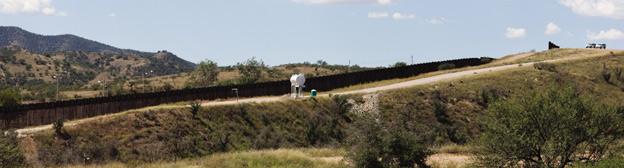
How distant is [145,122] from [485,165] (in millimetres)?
33850

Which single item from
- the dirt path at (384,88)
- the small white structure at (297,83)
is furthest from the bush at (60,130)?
the small white structure at (297,83)

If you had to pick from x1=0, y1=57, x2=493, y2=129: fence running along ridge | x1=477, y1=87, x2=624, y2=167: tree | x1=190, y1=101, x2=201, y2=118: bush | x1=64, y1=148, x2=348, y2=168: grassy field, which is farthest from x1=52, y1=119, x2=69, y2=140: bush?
x1=477, y1=87, x2=624, y2=167: tree

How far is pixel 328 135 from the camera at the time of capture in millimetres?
63812

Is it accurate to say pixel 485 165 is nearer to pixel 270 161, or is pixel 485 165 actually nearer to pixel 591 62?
pixel 270 161

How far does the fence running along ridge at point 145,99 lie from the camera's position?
191ft

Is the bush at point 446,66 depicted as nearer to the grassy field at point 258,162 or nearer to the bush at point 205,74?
the bush at point 205,74

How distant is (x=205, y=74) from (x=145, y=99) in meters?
46.9

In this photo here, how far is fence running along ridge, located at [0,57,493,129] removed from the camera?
58.2 metres

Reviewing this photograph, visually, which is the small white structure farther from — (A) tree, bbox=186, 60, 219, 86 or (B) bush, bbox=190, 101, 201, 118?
(A) tree, bbox=186, 60, 219, 86

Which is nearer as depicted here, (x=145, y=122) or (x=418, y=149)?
(x=418, y=149)

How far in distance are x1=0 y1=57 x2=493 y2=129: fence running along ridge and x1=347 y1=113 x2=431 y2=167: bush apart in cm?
3103

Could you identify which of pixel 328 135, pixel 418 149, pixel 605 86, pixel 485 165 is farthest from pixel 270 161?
pixel 605 86

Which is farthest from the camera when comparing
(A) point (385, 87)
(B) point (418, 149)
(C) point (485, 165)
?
(A) point (385, 87)

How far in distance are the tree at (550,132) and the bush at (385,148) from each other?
4.52 m
